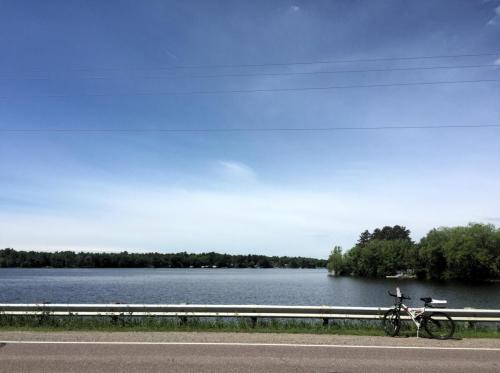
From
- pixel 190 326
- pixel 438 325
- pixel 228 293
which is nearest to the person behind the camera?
pixel 438 325

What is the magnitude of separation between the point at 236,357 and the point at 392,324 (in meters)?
5.27

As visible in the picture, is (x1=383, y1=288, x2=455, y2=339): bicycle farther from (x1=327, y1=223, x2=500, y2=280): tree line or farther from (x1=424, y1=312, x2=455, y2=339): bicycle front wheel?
(x1=327, y1=223, x2=500, y2=280): tree line

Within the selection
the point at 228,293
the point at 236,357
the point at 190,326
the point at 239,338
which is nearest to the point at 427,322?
the point at 239,338

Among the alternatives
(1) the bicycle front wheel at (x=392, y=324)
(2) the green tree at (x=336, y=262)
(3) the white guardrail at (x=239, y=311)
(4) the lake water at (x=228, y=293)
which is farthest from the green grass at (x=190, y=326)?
(2) the green tree at (x=336, y=262)

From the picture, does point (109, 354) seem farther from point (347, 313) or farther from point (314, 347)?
point (347, 313)

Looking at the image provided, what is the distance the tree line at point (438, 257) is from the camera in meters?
95.4

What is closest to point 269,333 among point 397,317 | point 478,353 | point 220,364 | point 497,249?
point 397,317

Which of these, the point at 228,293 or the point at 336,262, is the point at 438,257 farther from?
the point at 228,293

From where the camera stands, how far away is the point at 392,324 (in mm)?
12695

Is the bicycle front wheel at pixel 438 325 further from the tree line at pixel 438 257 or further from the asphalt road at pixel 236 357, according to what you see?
the tree line at pixel 438 257

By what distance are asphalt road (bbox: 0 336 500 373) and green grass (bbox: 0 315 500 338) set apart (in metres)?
2.16

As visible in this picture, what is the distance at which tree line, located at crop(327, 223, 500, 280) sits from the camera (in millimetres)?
95375

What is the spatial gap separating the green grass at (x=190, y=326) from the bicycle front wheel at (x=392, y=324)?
296mm

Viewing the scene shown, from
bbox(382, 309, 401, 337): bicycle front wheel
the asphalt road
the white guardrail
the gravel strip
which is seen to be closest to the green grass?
the white guardrail
